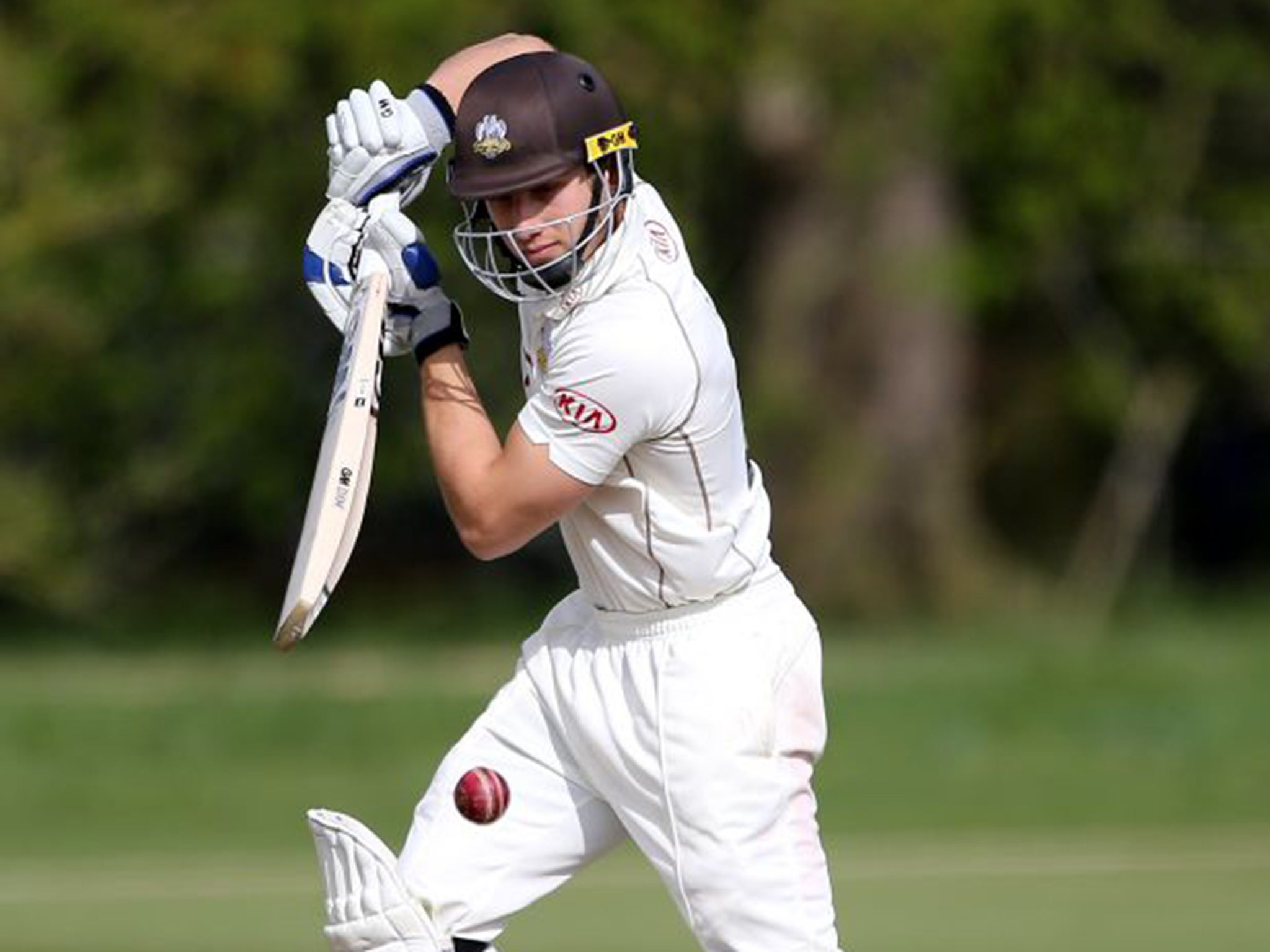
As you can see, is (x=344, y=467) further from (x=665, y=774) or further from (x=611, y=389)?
(x=665, y=774)

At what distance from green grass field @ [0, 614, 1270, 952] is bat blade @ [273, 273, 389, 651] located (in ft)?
10.3

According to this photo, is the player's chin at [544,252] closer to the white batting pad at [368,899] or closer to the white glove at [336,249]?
the white glove at [336,249]

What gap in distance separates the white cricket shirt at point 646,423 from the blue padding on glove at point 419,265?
179 mm

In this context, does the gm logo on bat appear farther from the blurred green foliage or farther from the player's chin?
the blurred green foliage

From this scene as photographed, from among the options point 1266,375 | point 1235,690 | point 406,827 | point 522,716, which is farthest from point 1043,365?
point 522,716

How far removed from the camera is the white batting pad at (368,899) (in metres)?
4.72

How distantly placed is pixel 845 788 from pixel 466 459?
6.84 meters

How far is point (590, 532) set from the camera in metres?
4.84

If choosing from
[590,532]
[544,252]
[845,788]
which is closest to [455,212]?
[845,788]

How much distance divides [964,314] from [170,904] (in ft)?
36.1

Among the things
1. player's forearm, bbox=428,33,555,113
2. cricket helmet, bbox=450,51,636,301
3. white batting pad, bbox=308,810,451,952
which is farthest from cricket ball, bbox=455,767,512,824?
player's forearm, bbox=428,33,555,113

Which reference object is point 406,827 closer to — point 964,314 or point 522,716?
point 522,716

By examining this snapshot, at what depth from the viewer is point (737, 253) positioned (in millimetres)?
19203

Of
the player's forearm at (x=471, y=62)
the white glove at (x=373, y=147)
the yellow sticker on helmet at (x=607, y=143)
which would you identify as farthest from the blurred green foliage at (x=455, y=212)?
the yellow sticker on helmet at (x=607, y=143)
